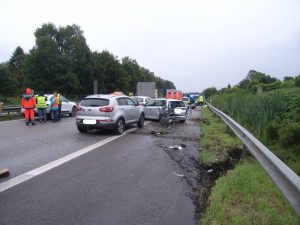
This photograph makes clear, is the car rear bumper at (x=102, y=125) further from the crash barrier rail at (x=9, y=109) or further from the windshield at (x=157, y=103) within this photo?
the crash barrier rail at (x=9, y=109)

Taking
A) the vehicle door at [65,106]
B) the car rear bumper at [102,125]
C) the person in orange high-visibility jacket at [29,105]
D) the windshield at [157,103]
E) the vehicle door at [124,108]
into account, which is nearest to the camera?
the car rear bumper at [102,125]

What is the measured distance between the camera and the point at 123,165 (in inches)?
291

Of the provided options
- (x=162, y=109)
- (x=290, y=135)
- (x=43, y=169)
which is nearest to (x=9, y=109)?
(x=162, y=109)

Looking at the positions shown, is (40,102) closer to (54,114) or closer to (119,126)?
(54,114)

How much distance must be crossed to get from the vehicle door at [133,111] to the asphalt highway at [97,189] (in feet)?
15.5

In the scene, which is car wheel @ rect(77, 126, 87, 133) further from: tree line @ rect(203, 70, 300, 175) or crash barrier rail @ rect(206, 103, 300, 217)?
crash barrier rail @ rect(206, 103, 300, 217)

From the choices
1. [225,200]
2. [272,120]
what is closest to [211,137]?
Result: [272,120]

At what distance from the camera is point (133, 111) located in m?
14.6

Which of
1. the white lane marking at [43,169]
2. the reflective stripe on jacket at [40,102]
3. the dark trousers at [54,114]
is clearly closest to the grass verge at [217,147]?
the white lane marking at [43,169]

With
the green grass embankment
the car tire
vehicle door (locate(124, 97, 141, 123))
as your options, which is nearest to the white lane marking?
the car tire

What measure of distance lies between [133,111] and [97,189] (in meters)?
9.15

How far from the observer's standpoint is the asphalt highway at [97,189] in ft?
14.3

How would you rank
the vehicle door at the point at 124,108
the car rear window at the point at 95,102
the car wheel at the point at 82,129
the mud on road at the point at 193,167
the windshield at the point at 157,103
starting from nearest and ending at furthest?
the mud on road at the point at 193,167 < the car rear window at the point at 95,102 < the car wheel at the point at 82,129 < the vehicle door at the point at 124,108 < the windshield at the point at 157,103

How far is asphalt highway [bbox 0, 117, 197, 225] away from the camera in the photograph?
14.3ft
